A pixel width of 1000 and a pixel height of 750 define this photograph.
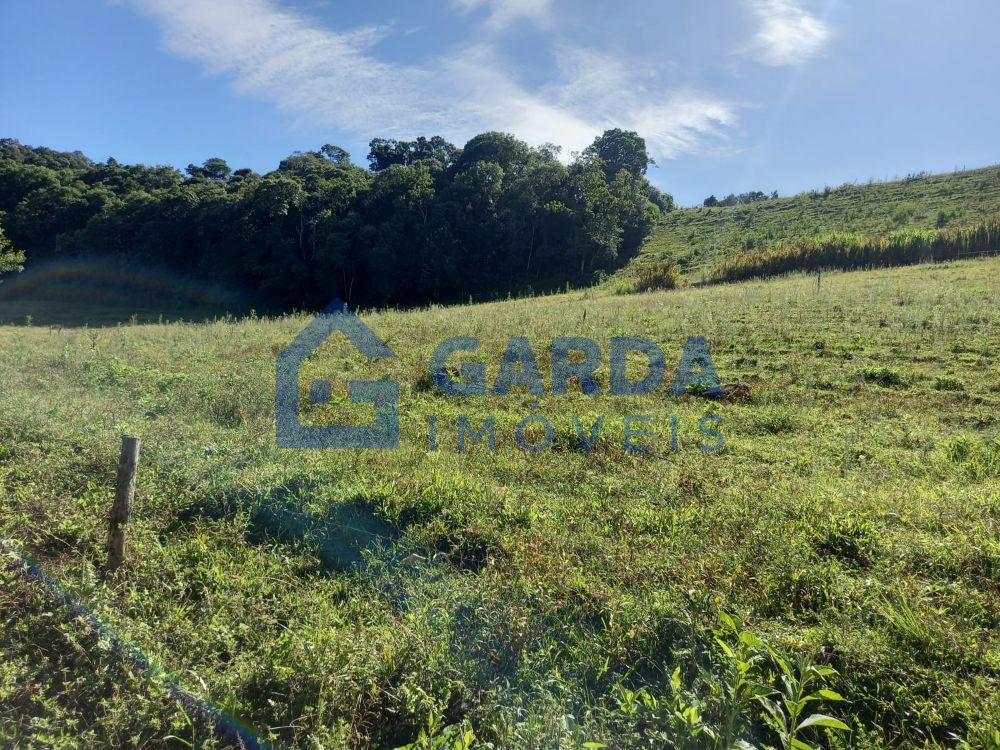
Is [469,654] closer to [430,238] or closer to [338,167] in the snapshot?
[430,238]

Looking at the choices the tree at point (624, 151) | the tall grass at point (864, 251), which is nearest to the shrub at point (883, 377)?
the tall grass at point (864, 251)

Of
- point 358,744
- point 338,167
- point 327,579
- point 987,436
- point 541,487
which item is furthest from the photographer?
point 338,167

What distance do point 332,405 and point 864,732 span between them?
6665 millimetres

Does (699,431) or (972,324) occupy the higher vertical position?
(972,324)

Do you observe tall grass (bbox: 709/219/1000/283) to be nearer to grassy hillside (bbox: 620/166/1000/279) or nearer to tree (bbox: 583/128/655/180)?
grassy hillside (bbox: 620/166/1000/279)

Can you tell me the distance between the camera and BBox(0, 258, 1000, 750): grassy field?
2.68 m

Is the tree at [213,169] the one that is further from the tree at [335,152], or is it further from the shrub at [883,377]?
the shrub at [883,377]

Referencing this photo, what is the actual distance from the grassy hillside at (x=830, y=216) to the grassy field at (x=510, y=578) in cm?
2183

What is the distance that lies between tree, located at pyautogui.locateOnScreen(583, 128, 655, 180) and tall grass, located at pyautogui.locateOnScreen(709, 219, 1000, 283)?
21.0 meters

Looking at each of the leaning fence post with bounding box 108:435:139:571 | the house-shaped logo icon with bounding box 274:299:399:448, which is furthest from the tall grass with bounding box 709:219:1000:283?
the leaning fence post with bounding box 108:435:139:571

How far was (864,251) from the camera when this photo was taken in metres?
22.0

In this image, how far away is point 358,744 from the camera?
106 inches

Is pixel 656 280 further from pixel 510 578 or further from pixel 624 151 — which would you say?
pixel 624 151

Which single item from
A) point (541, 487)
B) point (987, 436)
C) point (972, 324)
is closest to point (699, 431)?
point (541, 487)
